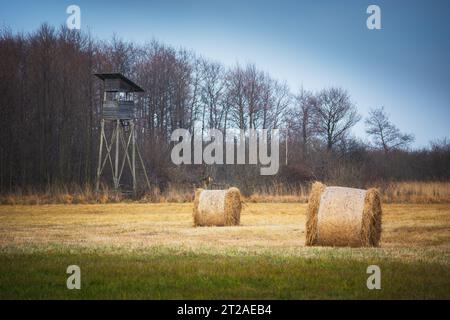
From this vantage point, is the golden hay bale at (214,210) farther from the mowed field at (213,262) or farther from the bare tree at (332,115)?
the bare tree at (332,115)

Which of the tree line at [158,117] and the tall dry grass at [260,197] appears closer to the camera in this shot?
the tall dry grass at [260,197]

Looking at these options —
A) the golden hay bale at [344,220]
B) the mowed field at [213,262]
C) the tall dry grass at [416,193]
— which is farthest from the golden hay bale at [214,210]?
the tall dry grass at [416,193]

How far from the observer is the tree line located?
4009cm

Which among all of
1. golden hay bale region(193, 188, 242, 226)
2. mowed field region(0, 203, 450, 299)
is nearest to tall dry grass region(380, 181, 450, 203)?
mowed field region(0, 203, 450, 299)

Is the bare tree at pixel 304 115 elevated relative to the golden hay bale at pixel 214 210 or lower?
elevated

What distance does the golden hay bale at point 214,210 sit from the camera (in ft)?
59.4

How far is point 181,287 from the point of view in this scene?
7.63 metres

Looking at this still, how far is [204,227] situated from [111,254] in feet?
23.2

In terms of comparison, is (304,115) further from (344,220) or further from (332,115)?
(344,220)

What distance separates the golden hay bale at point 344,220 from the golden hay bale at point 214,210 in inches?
226

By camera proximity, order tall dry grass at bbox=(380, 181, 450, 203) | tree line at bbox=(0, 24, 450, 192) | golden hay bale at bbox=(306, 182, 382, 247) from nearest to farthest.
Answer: golden hay bale at bbox=(306, 182, 382, 247), tall dry grass at bbox=(380, 181, 450, 203), tree line at bbox=(0, 24, 450, 192)

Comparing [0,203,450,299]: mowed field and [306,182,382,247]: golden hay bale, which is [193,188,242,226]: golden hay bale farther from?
[306,182,382,247]: golden hay bale

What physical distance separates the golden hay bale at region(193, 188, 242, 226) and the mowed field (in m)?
0.99

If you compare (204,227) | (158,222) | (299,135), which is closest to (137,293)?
(204,227)
